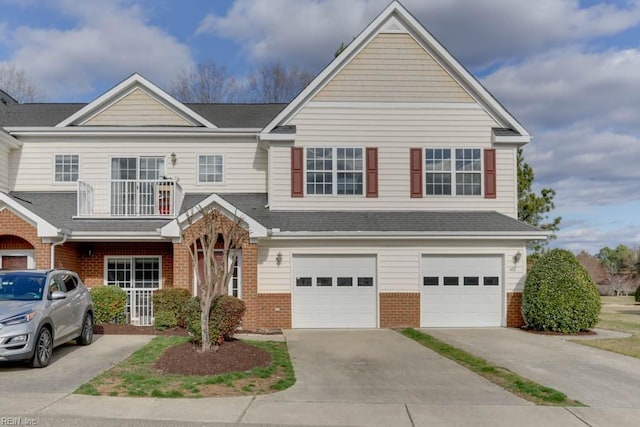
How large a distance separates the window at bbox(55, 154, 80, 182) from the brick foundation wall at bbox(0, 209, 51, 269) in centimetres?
375

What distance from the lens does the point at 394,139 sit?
1914 centimetres

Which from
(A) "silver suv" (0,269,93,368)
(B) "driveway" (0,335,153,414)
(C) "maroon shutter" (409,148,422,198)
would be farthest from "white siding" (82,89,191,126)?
(B) "driveway" (0,335,153,414)

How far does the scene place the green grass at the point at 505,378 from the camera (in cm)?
869

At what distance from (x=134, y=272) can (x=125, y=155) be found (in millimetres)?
3960

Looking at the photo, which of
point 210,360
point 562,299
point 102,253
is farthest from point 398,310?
point 102,253

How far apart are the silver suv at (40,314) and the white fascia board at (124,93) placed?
333 inches

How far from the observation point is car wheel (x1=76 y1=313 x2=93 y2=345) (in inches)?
502

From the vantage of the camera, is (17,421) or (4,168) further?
(4,168)

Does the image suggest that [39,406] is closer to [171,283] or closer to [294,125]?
[171,283]

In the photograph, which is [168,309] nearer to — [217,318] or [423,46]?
[217,318]

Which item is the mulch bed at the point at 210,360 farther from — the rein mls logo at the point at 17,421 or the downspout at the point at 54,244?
the downspout at the point at 54,244

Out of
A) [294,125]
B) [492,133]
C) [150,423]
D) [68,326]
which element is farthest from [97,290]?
[492,133]

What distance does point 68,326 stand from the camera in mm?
11766

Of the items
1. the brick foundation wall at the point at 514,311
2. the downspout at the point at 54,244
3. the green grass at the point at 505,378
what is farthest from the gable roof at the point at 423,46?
the green grass at the point at 505,378
